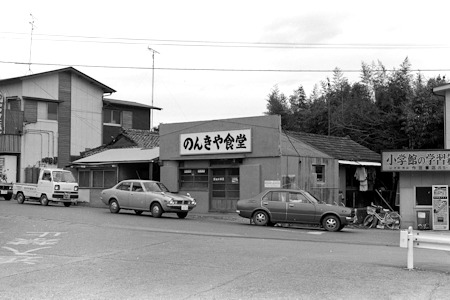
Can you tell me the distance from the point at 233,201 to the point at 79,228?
33.7ft

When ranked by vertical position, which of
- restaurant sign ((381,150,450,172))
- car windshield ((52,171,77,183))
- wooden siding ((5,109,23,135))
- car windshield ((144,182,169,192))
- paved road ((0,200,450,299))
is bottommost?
paved road ((0,200,450,299))

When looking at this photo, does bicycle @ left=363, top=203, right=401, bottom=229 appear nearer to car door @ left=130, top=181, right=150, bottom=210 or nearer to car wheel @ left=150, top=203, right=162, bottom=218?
car wheel @ left=150, top=203, right=162, bottom=218

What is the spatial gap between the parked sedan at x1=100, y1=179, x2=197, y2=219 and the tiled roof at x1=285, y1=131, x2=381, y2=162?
7562 mm

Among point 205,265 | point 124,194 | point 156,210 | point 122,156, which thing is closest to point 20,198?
point 122,156

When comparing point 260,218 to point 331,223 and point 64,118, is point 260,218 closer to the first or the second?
point 331,223

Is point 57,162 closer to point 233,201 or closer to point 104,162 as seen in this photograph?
point 104,162

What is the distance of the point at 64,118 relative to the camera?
133 ft

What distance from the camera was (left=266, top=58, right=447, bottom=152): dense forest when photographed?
115 ft

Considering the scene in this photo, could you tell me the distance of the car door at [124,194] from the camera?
24112 mm

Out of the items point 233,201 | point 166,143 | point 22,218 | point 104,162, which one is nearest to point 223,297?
point 22,218

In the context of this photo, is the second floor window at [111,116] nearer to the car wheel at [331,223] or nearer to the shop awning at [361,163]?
the shop awning at [361,163]

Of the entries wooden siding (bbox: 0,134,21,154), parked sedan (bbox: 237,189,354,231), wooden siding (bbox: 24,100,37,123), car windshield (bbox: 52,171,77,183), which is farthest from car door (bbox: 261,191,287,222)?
wooden siding (bbox: 0,134,21,154)

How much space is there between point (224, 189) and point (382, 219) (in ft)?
26.5

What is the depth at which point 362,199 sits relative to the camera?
3161 centimetres
